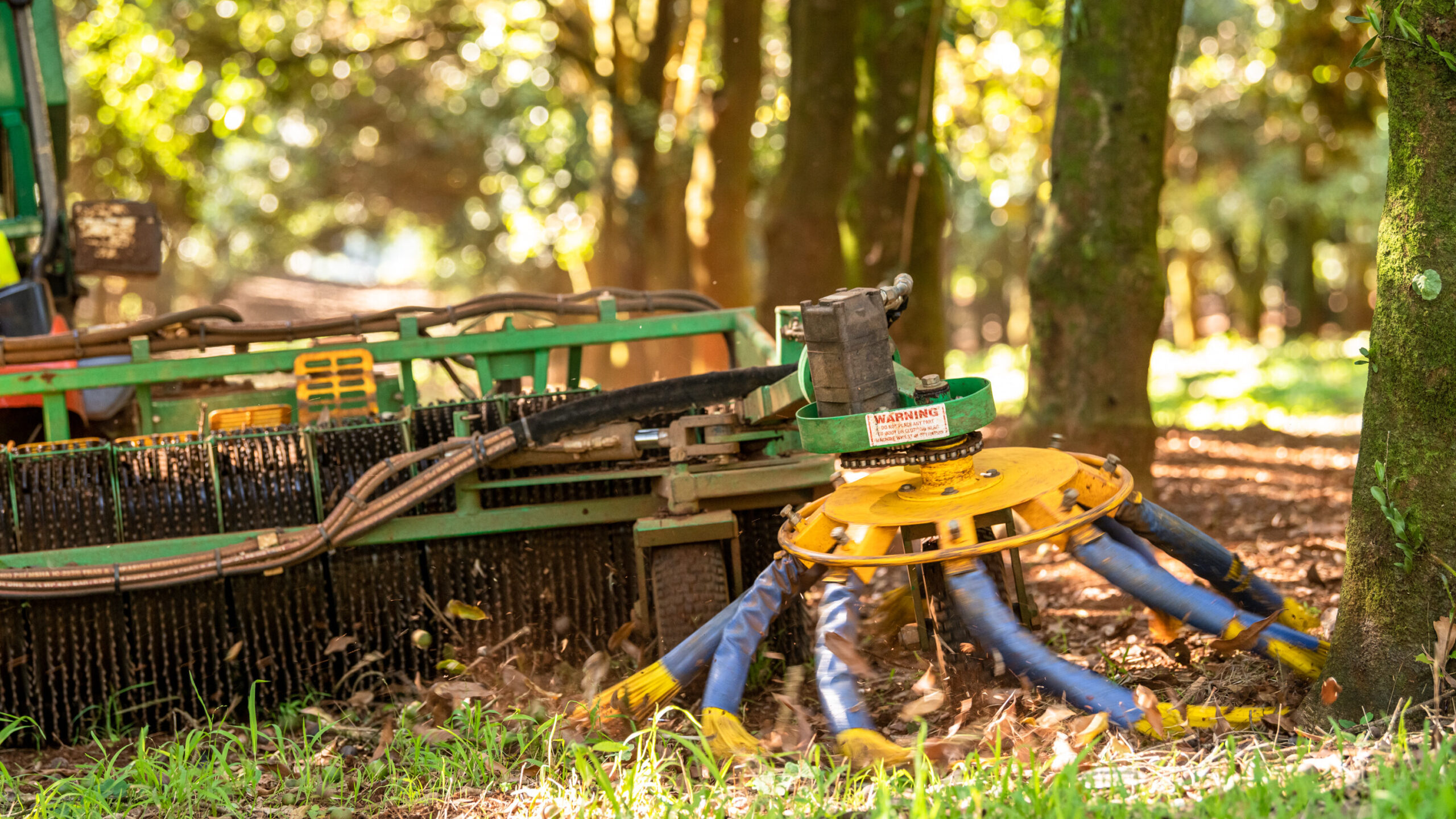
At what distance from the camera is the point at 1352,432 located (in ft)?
35.6

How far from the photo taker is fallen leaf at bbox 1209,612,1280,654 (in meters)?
3.45

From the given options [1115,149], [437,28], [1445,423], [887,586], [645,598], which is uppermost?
[437,28]

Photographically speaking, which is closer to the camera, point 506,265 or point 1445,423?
point 1445,423

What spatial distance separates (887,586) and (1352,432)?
6.50m

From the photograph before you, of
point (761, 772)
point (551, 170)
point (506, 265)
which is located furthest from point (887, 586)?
point (506, 265)

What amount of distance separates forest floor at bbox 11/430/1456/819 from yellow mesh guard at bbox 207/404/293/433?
1.15m

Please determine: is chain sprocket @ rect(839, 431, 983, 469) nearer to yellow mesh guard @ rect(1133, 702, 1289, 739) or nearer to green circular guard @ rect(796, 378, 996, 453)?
green circular guard @ rect(796, 378, 996, 453)

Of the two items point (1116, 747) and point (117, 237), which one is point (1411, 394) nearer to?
point (1116, 747)

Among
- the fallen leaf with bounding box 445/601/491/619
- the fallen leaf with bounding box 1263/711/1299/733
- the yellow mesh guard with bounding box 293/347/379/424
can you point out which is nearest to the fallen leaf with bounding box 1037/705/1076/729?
the fallen leaf with bounding box 1263/711/1299/733

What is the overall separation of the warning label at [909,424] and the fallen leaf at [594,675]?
3.75 ft

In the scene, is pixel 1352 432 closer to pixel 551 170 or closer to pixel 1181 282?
pixel 551 170

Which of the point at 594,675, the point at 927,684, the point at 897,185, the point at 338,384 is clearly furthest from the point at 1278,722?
the point at 897,185

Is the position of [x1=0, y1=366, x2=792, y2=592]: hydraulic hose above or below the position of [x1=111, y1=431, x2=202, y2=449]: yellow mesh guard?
below

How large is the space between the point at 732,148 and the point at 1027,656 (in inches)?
438
